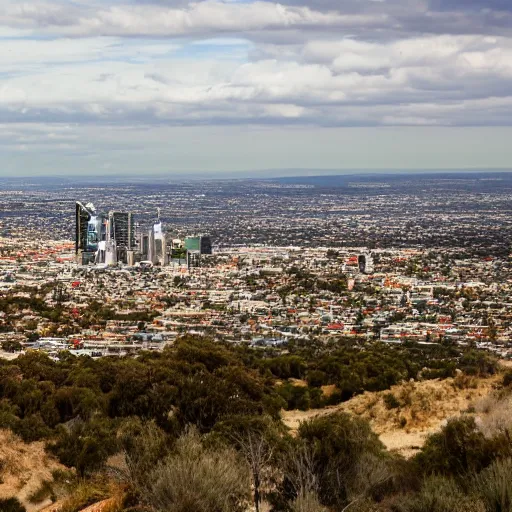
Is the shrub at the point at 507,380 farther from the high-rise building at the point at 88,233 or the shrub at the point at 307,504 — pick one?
the high-rise building at the point at 88,233

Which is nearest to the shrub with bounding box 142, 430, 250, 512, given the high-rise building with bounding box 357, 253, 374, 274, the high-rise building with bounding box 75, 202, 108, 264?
the high-rise building with bounding box 75, 202, 108, 264

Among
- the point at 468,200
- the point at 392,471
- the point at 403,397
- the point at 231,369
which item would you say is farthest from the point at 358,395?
the point at 468,200

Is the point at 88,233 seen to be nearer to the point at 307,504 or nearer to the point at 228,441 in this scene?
the point at 228,441

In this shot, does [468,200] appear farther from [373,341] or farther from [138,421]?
[138,421]

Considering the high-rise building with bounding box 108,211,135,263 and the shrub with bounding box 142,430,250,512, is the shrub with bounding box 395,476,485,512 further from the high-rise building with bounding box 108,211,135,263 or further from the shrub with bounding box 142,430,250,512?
the high-rise building with bounding box 108,211,135,263

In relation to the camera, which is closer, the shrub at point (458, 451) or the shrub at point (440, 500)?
the shrub at point (440, 500)

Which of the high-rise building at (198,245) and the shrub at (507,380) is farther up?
the shrub at (507,380)

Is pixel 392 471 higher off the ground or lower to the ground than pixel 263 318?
higher

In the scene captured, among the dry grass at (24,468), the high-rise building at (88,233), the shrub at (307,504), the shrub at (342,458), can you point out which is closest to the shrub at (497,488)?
the shrub at (342,458)

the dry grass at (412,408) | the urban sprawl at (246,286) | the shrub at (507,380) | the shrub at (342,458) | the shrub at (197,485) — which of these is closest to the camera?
the shrub at (197,485)
